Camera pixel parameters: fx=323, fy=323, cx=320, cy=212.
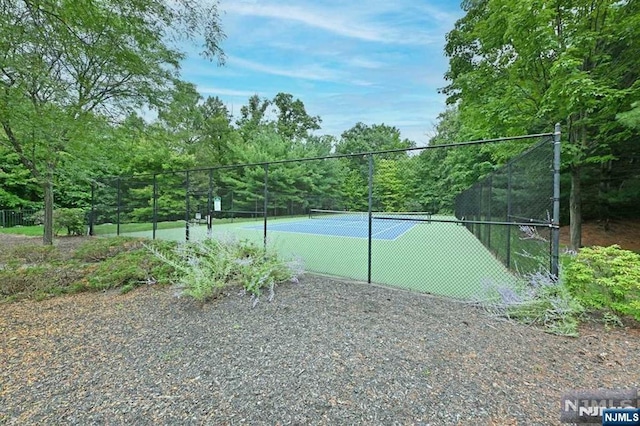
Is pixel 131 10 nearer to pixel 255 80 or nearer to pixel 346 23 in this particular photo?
pixel 346 23

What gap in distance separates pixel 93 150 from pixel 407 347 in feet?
25.7

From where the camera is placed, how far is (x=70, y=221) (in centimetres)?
957

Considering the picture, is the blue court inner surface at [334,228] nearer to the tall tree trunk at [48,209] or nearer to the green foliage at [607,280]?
the tall tree trunk at [48,209]

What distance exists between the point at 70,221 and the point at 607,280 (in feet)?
39.3

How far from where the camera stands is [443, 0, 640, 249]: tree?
5.51 meters

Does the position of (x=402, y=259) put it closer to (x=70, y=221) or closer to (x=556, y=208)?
(x=556, y=208)

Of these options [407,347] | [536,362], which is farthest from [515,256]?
[407,347]

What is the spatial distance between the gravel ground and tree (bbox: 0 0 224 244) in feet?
10.0

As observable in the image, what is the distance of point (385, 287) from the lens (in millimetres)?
4238

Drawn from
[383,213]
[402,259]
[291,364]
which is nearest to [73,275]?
[291,364]

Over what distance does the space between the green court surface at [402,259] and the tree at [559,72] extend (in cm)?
278

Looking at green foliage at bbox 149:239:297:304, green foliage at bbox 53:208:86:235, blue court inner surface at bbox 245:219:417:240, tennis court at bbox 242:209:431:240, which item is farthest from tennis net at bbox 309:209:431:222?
green foliage at bbox 53:208:86:235

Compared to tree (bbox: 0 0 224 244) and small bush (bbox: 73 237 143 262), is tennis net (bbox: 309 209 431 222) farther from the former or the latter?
tree (bbox: 0 0 224 244)

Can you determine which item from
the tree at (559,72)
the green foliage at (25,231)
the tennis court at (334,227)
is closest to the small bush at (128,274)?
the tennis court at (334,227)
